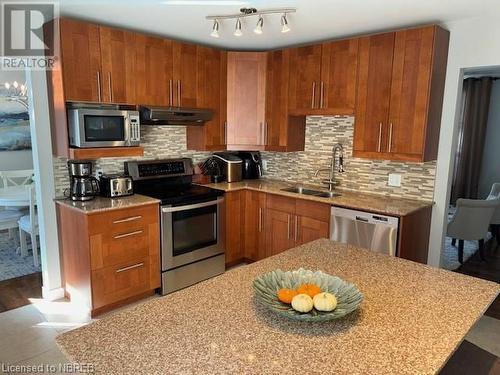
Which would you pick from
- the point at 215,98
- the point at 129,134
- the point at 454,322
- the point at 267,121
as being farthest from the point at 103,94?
the point at 454,322

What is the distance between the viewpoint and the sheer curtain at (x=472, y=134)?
6.07 m

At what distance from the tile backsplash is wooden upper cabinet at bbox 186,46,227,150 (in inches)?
8.9

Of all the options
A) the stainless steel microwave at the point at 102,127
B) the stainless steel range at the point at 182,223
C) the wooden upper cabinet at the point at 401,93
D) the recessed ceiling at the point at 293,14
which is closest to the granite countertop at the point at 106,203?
the stainless steel range at the point at 182,223

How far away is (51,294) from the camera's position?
3.20 metres

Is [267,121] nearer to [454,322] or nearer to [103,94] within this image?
[103,94]

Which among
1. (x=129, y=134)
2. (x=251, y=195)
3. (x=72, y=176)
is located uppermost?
(x=129, y=134)

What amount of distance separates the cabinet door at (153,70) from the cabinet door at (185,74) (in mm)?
66

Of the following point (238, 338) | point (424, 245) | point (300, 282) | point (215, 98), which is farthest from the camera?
point (215, 98)

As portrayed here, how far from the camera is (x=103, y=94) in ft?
9.80

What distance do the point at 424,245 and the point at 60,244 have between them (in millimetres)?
3101

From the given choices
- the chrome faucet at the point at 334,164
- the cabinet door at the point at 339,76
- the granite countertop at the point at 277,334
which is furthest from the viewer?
the chrome faucet at the point at 334,164

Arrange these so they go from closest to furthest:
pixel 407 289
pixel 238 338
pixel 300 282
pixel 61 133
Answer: pixel 238 338 < pixel 300 282 < pixel 407 289 < pixel 61 133

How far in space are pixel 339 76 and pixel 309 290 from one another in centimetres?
253

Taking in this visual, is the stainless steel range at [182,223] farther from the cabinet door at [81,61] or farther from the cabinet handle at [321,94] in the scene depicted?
the cabinet handle at [321,94]
